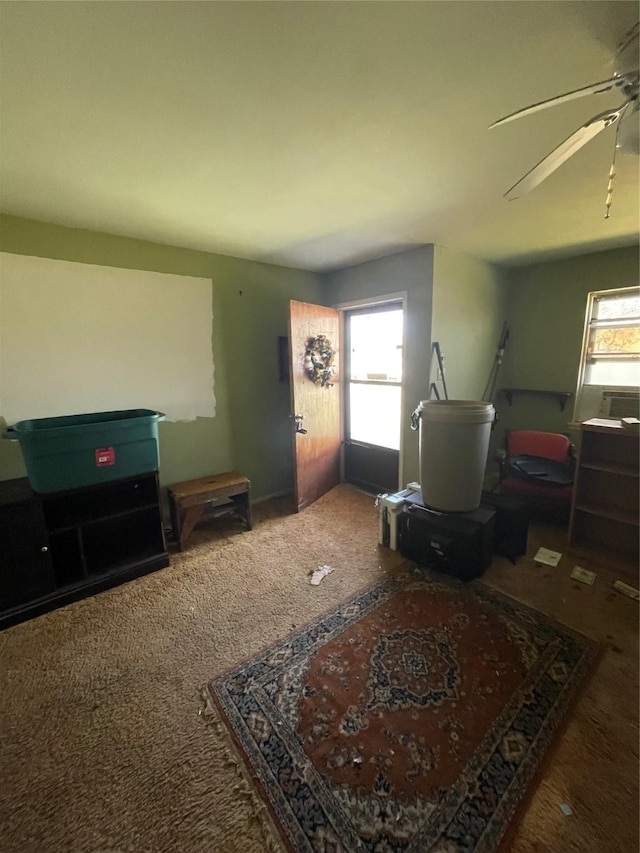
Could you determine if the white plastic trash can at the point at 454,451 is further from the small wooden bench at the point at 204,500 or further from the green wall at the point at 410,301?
the small wooden bench at the point at 204,500

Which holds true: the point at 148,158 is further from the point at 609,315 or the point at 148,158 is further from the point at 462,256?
the point at 609,315

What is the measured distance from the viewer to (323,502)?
11.0ft

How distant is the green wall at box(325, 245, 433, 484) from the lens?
279 cm

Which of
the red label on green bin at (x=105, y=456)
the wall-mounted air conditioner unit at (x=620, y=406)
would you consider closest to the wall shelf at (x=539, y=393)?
the wall-mounted air conditioner unit at (x=620, y=406)

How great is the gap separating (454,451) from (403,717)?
1.43 meters

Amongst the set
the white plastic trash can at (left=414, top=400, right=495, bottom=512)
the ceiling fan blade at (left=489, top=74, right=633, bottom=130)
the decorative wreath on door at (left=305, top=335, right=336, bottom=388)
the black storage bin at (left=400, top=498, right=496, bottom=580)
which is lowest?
the black storage bin at (left=400, top=498, right=496, bottom=580)

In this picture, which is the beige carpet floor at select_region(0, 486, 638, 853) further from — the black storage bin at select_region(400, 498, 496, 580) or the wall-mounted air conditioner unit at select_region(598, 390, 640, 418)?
the wall-mounted air conditioner unit at select_region(598, 390, 640, 418)

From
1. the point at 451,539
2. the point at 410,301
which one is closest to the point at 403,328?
the point at 410,301

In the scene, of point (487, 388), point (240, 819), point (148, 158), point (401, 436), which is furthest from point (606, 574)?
point (148, 158)

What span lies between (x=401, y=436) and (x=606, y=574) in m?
1.70

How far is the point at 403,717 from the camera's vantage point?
134cm

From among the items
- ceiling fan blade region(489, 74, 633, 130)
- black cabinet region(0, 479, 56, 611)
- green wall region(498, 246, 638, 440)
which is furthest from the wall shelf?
black cabinet region(0, 479, 56, 611)

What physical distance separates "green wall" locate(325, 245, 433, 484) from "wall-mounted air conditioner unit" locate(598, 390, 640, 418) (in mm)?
1261

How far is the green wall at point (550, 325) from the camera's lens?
2.99m
